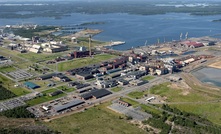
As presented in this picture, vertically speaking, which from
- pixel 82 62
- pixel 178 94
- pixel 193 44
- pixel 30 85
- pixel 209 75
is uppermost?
pixel 193 44

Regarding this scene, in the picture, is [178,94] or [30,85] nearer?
Answer: [178,94]

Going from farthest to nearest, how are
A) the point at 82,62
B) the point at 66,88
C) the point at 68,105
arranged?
the point at 82,62, the point at 66,88, the point at 68,105

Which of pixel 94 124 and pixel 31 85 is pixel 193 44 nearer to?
pixel 31 85

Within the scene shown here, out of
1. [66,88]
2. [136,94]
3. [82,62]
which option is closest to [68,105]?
[66,88]

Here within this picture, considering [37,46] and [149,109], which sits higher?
[37,46]

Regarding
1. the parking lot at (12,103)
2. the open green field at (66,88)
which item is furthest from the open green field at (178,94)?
the parking lot at (12,103)

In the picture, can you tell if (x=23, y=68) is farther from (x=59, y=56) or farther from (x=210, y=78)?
(x=210, y=78)

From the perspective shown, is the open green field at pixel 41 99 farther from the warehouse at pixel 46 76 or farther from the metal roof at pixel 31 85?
the warehouse at pixel 46 76

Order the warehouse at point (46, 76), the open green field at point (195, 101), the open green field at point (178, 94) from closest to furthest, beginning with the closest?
the open green field at point (195, 101) < the open green field at point (178, 94) < the warehouse at point (46, 76)
